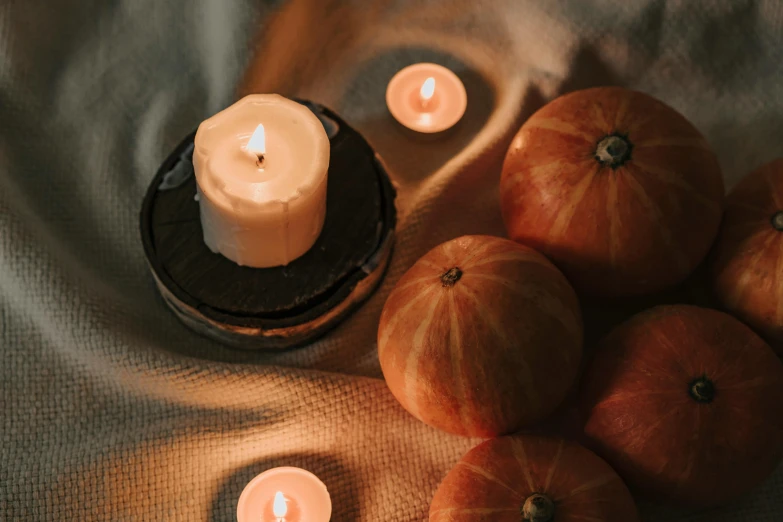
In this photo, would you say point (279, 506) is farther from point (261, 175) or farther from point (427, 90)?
point (427, 90)

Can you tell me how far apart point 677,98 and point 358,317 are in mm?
536

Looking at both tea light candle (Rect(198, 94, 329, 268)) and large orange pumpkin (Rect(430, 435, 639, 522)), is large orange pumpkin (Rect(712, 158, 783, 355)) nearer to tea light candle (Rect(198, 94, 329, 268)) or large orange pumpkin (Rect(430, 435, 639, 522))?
large orange pumpkin (Rect(430, 435, 639, 522))

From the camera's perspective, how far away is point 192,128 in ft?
3.52

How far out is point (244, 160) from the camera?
83 cm

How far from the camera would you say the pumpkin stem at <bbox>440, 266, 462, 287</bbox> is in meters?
0.77

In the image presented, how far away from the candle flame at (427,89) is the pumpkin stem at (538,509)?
1.84 feet

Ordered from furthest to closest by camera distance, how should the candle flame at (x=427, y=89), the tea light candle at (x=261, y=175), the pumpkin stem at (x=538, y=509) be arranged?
the candle flame at (x=427, y=89)
the tea light candle at (x=261, y=175)
the pumpkin stem at (x=538, y=509)

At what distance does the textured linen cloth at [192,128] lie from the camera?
0.87 metres

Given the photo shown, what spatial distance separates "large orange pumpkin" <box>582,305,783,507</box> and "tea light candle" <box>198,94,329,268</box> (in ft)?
1.22

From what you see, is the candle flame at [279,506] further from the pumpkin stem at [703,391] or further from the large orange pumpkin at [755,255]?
the large orange pumpkin at [755,255]

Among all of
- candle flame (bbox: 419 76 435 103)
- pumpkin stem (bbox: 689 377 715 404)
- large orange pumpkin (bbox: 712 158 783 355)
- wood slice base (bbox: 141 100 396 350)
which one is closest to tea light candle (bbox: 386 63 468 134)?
candle flame (bbox: 419 76 435 103)

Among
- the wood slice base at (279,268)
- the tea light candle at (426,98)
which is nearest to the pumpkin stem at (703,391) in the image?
the wood slice base at (279,268)

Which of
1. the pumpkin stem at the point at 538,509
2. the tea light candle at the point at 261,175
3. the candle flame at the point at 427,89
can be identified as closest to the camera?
the pumpkin stem at the point at 538,509

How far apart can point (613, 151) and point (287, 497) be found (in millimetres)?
514
